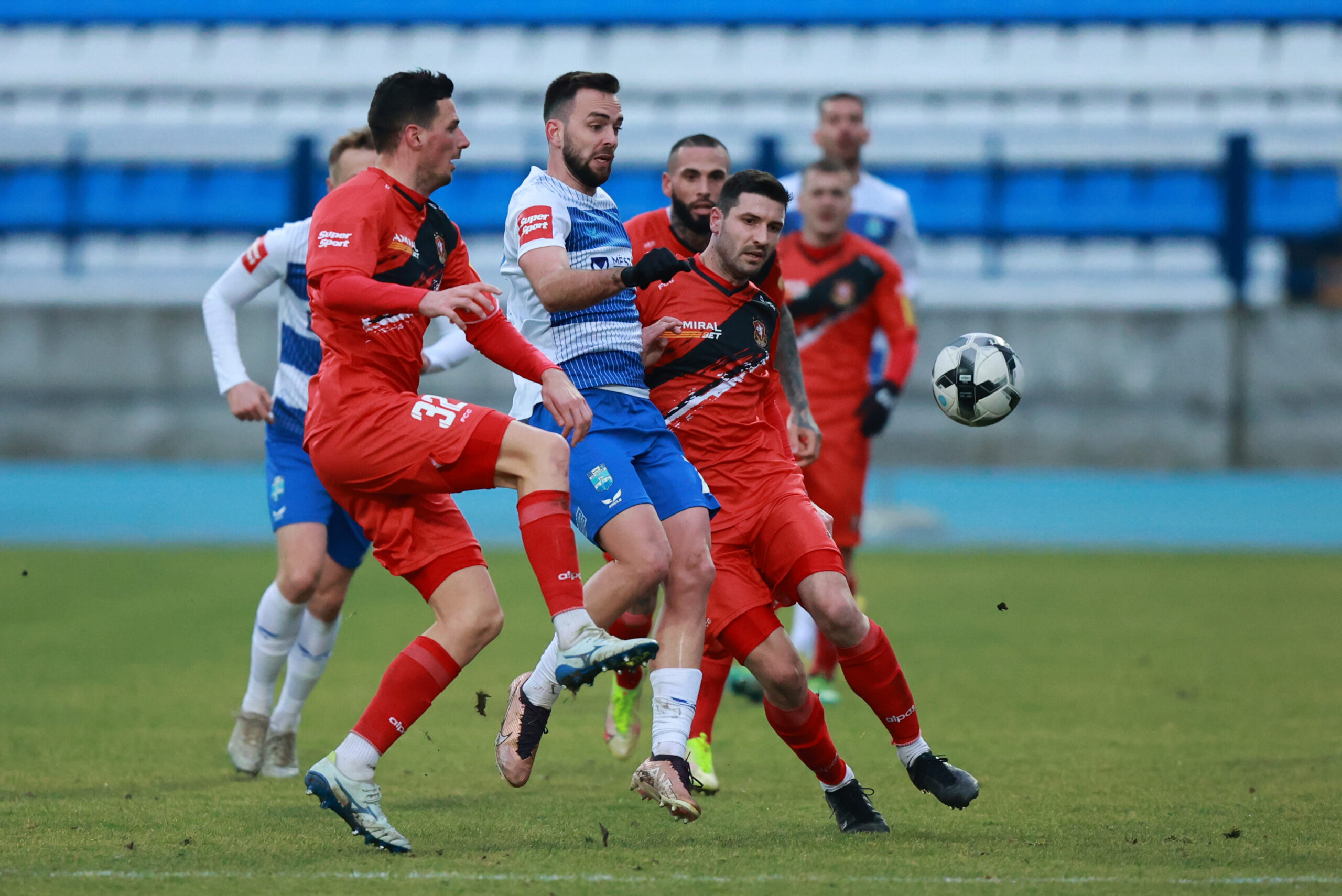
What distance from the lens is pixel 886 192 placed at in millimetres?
7805

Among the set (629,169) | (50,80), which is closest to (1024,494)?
(629,169)

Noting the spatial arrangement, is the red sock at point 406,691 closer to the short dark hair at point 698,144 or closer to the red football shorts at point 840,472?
the short dark hair at point 698,144

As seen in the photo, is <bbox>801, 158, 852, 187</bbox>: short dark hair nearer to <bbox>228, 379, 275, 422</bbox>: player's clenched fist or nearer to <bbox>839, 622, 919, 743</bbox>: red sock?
<bbox>228, 379, 275, 422</bbox>: player's clenched fist

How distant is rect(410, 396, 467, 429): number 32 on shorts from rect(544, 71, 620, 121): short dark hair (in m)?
1.02

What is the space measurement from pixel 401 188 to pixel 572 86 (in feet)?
2.19

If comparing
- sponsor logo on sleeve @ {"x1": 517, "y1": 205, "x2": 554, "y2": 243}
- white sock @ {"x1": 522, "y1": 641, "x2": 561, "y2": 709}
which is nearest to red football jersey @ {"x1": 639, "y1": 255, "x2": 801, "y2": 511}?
sponsor logo on sleeve @ {"x1": 517, "y1": 205, "x2": 554, "y2": 243}

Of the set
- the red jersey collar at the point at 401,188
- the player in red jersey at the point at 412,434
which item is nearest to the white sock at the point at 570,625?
the player in red jersey at the point at 412,434

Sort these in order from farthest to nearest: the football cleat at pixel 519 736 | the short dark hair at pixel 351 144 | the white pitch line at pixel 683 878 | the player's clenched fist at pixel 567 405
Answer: the short dark hair at pixel 351 144 → the football cleat at pixel 519 736 → the player's clenched fist at pixel 567 405 → the white pitch line at pixel 683 878

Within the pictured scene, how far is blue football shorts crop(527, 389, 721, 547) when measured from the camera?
15.3 ft

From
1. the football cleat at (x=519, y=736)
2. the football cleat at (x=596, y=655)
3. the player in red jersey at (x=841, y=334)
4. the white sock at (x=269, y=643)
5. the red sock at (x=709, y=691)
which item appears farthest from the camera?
the player in red jersey at (x=841, y=334)

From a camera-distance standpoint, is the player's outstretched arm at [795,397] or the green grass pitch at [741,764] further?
the player's outstretched arm at [795,397]

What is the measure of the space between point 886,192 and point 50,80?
17916 mm

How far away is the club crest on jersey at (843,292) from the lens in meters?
7.12

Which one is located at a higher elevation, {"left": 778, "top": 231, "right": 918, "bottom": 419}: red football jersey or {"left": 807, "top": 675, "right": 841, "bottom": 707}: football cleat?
{"left": 778, "top": 231, "right": 918, "bottom": 419}: red football jersey
